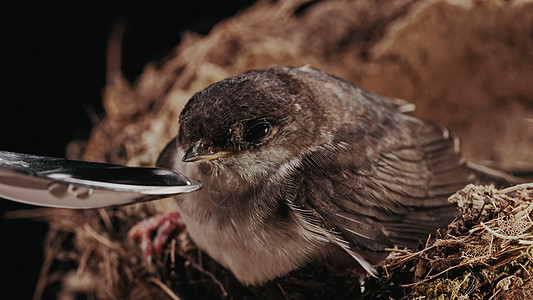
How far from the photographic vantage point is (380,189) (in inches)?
66.9

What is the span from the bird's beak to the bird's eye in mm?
81

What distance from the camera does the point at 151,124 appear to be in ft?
8.81

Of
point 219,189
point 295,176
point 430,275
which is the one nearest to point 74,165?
point 219,189

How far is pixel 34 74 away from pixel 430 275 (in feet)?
9.30

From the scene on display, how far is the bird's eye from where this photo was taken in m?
1.52

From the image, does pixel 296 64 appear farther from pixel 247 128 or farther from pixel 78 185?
pixel 78 185

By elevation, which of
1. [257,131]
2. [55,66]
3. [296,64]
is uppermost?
[55,66]

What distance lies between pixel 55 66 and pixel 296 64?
169cm

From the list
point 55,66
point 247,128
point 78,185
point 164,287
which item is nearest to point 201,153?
point 247,128

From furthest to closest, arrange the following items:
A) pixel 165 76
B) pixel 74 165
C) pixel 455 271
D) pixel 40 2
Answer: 1. pixel 40 2
2. pixel 165 76
3. pixel 455 271
4. pixel 74 165

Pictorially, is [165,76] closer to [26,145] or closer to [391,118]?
[26,145]

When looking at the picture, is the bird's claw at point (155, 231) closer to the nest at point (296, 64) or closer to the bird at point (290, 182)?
the nest at point (296, 64)

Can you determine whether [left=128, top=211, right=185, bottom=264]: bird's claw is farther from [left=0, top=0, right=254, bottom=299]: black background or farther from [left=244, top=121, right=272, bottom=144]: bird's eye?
[left=0, top=0, right=254, bottom=299]: black background

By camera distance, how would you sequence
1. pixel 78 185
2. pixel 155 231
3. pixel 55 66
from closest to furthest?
pixel 78 185 < pixel 155 231 < pixel 55 66
